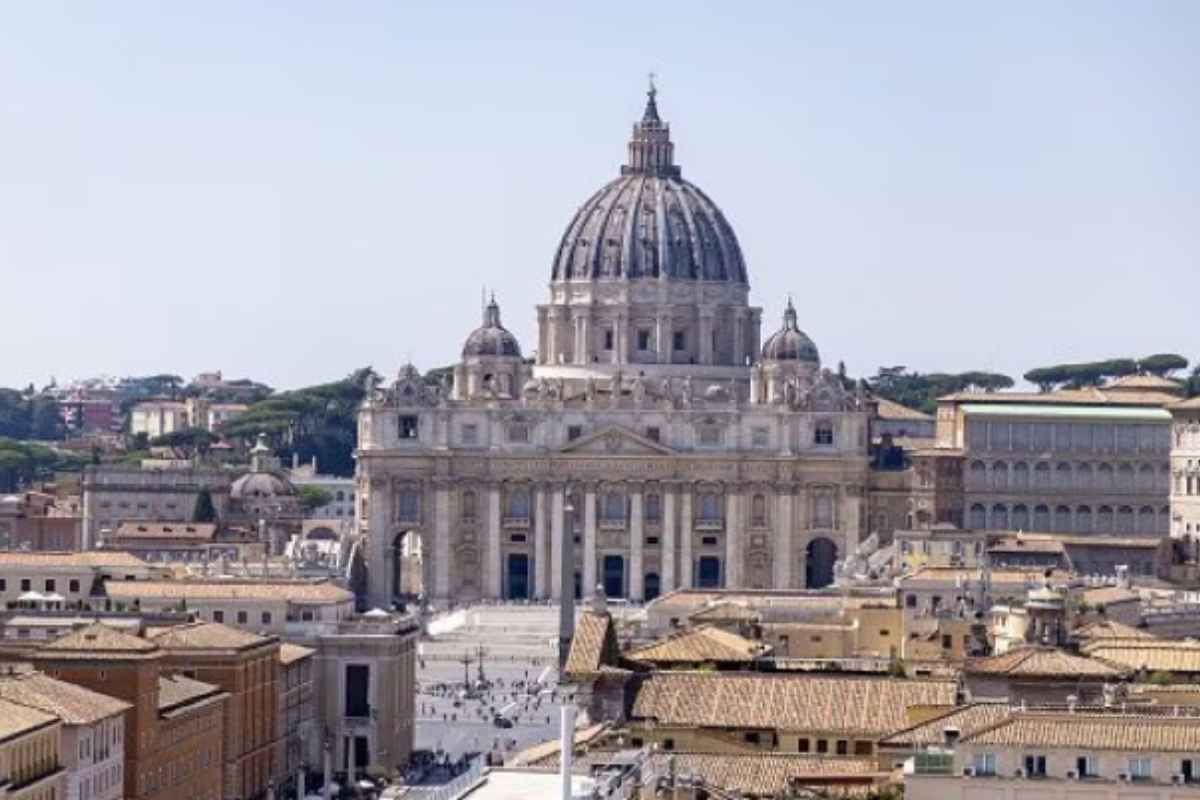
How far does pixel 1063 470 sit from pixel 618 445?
666 inches

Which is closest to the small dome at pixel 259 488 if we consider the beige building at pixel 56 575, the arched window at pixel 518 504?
the arched window at pixel 518 504

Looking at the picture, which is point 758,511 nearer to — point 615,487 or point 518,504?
point 615,487

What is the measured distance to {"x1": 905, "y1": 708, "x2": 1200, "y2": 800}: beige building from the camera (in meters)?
50.0

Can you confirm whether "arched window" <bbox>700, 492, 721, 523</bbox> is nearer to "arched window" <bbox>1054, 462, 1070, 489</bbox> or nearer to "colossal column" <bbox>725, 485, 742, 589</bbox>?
"colossal column" <bbox>725, 485, 742, 589</bbox>

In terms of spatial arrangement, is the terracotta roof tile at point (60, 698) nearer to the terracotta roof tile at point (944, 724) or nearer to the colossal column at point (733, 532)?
the terracotta roof tile at point (944, 724)

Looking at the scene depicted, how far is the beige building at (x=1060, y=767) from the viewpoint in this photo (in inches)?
1967

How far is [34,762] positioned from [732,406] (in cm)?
12206

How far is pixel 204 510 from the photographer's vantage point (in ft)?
616

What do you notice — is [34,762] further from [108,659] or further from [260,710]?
[260,710]

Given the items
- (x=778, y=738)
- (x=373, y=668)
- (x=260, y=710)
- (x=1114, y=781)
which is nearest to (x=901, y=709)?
(x=778, y=738)

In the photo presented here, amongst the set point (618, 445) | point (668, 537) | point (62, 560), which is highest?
point (618, 445)

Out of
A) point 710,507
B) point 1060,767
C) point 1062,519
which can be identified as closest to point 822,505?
point 710,507

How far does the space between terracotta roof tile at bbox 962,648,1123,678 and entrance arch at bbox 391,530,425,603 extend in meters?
111

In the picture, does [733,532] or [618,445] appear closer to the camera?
[733,532]
